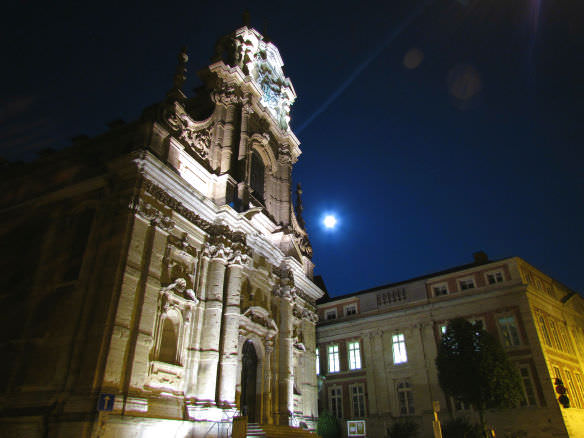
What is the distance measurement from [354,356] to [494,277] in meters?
13.6

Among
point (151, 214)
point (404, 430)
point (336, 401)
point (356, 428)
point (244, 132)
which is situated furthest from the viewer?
point (336, 401)

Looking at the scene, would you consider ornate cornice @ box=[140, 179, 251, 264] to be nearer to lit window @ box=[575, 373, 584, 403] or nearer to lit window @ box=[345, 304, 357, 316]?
lit window @ box=[345, 304, 357, 316]

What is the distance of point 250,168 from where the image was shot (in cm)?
2528

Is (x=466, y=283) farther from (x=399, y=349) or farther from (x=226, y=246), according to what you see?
(x=226, y=246)

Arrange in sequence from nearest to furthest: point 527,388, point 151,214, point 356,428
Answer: point 151,214, point 356,428, point 527,388

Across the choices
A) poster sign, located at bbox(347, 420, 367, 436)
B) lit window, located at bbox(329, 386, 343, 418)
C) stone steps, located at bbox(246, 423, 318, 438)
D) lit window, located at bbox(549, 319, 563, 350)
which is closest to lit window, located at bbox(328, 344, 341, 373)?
lit window, located at bbox(329, 386, 343, 418)

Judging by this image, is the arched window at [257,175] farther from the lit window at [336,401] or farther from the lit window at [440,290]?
the lit window at [336,401]

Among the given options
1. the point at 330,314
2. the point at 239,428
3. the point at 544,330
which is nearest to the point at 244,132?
the point at 239,428

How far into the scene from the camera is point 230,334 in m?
18.6

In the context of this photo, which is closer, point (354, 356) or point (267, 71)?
point (267, 71)

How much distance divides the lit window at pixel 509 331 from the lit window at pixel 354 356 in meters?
11.9

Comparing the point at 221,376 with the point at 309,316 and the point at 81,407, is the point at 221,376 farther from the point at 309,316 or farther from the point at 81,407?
the point at 309,316

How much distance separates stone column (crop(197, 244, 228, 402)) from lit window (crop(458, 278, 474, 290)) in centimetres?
2153

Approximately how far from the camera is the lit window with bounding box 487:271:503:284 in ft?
101
